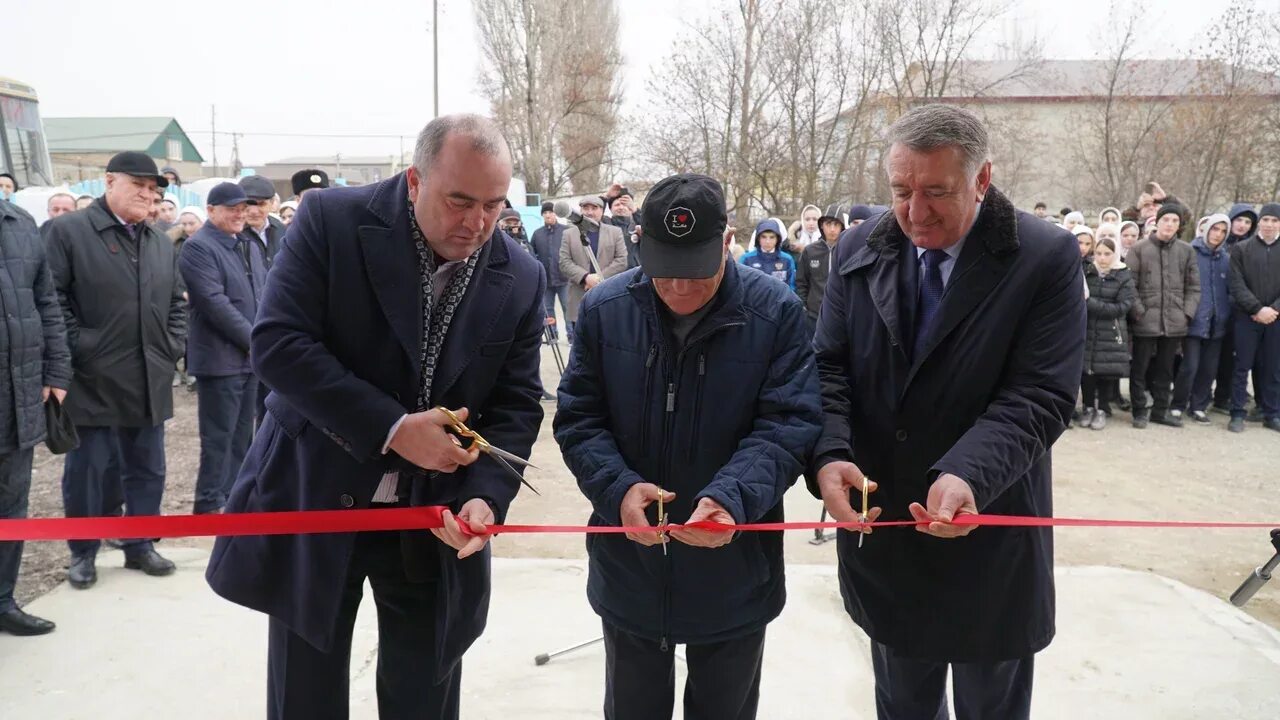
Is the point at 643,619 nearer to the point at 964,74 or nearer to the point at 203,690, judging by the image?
the point at 203,690

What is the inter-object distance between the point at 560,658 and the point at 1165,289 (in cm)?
809

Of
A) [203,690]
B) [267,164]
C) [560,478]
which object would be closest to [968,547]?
[203,690]

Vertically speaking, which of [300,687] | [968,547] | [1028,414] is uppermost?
[1028,414]

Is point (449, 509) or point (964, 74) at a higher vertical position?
point (964, 74)

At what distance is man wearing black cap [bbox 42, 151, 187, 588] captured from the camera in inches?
181

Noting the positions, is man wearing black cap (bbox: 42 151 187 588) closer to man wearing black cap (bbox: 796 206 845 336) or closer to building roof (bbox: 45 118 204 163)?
man wearing black cap (bbox: 796 206 845 336)

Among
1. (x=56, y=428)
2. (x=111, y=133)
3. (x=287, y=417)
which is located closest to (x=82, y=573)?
(x=56, y=428)

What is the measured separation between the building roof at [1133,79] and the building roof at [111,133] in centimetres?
5104

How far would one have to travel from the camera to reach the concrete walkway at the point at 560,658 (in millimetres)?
3455

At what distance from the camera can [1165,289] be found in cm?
914

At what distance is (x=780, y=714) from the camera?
11.2ft

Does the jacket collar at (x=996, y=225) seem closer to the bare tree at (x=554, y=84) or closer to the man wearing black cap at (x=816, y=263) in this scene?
the man wearing black cap at (x=816, y=263)

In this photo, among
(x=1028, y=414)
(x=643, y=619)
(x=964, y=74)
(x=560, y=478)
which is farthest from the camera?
(x=964, y=74)

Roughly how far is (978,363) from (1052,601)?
736 mm
